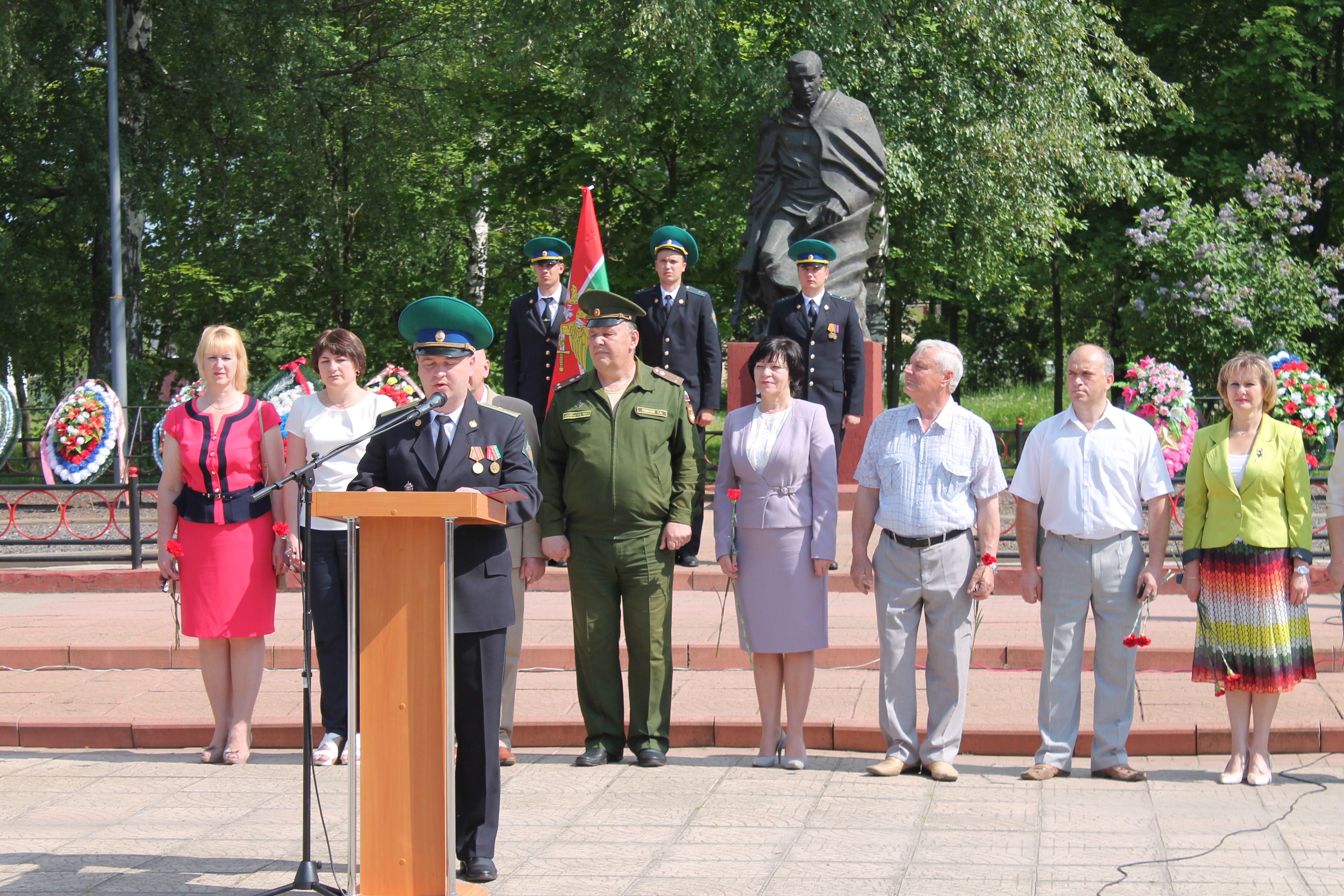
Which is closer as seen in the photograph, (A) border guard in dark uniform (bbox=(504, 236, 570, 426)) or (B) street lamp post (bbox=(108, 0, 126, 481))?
(A) border guard in dark uniform (bbox=(504, 236, 570, 426))

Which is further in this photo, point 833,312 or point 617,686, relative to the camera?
point 833,312

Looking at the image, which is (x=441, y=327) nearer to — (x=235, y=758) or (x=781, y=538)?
(x=781, y=538)

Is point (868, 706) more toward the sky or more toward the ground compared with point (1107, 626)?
more toward the ground

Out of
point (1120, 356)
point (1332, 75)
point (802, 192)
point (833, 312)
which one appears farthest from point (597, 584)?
point (1120, 356)

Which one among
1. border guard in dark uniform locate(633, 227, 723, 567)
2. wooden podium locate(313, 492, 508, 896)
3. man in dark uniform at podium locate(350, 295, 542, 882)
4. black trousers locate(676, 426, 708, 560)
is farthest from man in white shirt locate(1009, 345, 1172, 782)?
border guard in dark uniform locate(633, 227, 723, 567)

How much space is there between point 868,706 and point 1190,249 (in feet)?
46.7

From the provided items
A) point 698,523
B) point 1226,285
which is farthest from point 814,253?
point 1226,285

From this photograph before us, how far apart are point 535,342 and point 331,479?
320 cm

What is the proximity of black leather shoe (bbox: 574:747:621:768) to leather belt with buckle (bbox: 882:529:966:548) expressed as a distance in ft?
5.41

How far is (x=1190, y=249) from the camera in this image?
63.2 ft

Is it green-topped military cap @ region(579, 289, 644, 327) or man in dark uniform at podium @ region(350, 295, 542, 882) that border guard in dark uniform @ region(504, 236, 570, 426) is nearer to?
green-topped military cap @ region(579, 289, 644, 327)

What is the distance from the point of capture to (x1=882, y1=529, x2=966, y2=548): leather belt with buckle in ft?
20.3

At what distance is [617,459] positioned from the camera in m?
6.29

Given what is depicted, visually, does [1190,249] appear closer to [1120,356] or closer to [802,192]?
[802,192]
